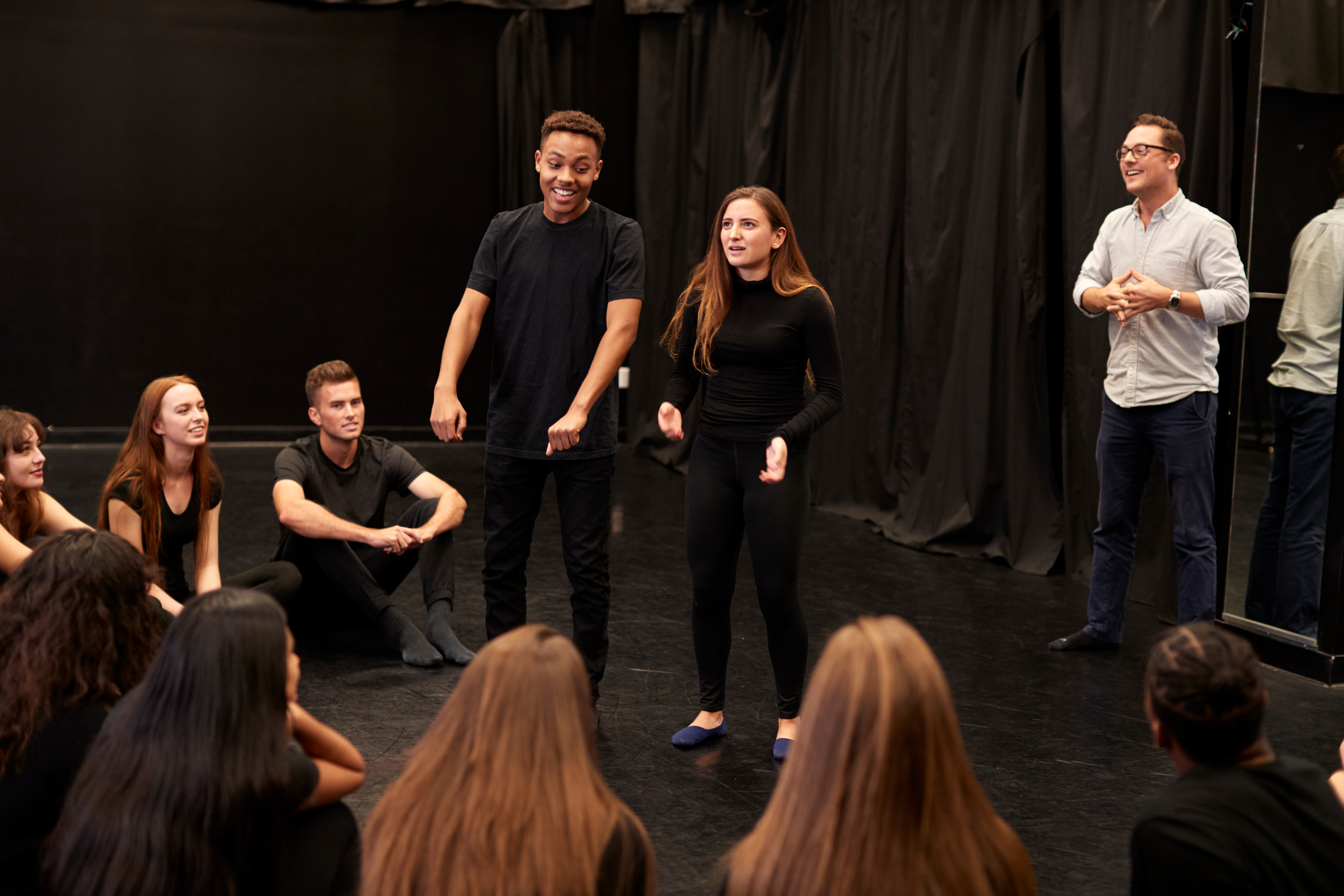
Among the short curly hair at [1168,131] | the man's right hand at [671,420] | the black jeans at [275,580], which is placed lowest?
the black jeans at [275,580]

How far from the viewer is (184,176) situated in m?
7.25

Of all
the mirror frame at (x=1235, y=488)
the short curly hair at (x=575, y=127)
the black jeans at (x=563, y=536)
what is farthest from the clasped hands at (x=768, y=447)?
the mirror frame at (x=1235, y=488)

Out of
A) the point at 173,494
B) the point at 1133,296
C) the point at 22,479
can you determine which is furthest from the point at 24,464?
the point at 1133,296

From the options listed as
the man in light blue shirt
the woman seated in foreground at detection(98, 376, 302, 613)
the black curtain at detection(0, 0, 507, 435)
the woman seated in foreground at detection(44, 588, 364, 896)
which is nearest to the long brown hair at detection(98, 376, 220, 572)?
the woman seated in foreground at detection(98, 376, 302, 613)

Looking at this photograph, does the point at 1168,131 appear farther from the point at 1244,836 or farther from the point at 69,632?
the point at 69,632

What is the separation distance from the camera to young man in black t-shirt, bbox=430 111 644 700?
2.78 m

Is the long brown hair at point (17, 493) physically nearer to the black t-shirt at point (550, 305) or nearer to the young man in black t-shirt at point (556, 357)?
the young man in black t-shirt at point (556, 357)

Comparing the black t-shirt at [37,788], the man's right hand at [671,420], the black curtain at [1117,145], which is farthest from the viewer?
the black curtain at [1117,145]

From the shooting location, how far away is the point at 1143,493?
12.6ft

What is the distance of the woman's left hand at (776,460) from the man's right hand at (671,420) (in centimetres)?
20

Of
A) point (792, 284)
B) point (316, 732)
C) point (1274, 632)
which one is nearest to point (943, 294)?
point (1274, 632)

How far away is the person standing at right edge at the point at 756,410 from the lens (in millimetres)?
2682

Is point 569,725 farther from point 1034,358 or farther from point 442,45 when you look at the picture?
point 442,45

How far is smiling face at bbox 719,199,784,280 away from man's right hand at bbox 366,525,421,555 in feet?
4.36
